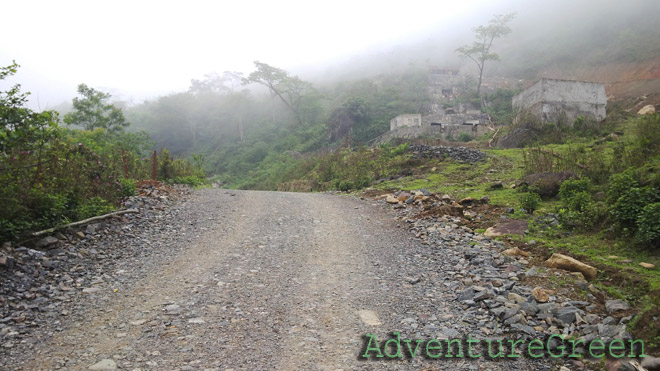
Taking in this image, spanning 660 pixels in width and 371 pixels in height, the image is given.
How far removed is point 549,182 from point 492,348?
19.3 feet

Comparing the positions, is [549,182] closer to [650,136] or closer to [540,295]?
[650,136]

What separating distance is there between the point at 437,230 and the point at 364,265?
2118 mm

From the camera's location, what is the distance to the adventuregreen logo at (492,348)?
3.16 meters

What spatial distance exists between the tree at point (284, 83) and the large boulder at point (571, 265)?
41.6m

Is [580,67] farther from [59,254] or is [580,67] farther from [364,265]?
[59,254]

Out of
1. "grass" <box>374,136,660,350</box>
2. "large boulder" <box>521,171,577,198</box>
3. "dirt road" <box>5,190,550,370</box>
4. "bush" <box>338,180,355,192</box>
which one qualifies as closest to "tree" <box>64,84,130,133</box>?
"bush" <box>338,180,355,192</box>

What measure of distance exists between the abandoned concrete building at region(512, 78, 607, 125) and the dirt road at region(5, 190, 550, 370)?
18.4m

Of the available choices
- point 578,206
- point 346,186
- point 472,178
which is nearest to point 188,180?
point 346,186

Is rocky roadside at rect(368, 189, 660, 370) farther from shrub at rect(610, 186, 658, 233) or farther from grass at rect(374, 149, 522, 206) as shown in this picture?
grass at rect(374, 149, 522, 206)

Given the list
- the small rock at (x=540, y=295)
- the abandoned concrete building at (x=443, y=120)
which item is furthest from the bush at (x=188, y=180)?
the abandoned concrete building at (x=443, y=120)

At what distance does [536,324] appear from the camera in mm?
3650

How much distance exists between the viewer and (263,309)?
4.07 meters

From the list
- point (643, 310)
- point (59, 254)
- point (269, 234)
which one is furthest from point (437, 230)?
point (59, 254)

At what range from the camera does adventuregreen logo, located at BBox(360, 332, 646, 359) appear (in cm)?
316
